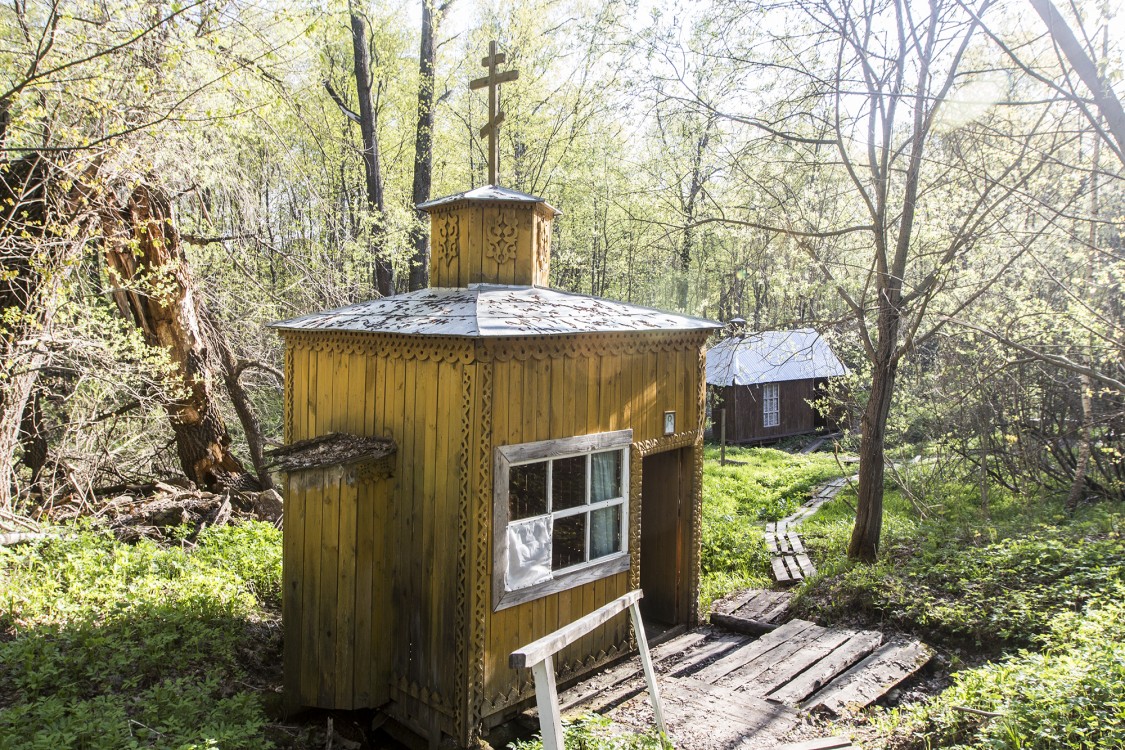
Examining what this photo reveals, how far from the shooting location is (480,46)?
1895cm

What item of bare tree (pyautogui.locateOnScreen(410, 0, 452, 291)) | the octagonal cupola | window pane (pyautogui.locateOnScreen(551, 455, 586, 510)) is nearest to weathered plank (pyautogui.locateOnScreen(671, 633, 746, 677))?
window pane (pyautogui.locateOnScreen(551, 455, 586, 510))

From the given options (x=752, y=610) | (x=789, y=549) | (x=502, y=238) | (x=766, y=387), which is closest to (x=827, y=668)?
(x=752, y=610)

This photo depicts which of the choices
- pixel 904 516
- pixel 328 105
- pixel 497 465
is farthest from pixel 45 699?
pixel 328 105

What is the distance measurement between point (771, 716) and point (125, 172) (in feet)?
27.8

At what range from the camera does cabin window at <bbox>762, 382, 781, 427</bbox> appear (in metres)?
22.9

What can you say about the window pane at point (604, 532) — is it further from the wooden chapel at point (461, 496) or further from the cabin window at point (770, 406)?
the cabin window at point (770, 406)

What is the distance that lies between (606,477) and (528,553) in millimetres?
1085

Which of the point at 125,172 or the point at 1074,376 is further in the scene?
the point at 1074,376

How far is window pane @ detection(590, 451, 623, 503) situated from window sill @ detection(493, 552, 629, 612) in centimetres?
57

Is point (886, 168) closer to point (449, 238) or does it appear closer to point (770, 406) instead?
point (449, 238)

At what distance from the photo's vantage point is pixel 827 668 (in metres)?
5.93

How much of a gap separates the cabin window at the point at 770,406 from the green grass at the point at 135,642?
703 inches

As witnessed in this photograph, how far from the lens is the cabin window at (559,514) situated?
201 inches

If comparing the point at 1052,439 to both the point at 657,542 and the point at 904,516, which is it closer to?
the point at 904,516
